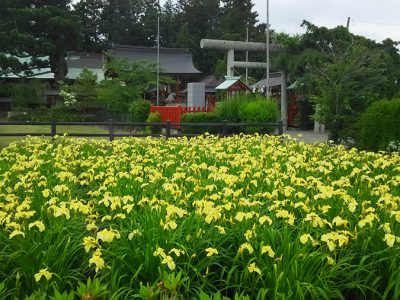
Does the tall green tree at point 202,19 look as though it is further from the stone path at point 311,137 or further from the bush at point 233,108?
the bush at point 233,108

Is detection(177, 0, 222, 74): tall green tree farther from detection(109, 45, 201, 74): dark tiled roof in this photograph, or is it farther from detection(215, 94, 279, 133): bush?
detection(215, 94, 279, 133): bush

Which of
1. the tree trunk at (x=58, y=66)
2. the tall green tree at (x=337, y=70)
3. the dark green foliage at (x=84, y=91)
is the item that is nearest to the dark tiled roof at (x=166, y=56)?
the tree trunk at (x=58, y=66)

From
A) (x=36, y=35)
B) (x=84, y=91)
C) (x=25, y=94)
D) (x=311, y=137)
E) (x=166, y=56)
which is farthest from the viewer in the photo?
(x=166, y=56)

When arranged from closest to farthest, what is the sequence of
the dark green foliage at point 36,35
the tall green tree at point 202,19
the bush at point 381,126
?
the bush at point 381,126, the dark green foliage at point 36,35, the tall green tree at point 202,19

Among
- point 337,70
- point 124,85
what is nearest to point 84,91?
point 124,85

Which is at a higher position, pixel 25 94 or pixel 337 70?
pixel 337 70

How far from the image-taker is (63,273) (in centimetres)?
290

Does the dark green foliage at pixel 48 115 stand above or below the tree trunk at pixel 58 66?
below

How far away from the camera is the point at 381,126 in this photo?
32.7 feet

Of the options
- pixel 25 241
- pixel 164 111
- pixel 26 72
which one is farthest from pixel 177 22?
pixel 25 241

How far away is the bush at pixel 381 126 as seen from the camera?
9.72 meters

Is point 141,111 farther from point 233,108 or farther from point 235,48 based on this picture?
point 233,108

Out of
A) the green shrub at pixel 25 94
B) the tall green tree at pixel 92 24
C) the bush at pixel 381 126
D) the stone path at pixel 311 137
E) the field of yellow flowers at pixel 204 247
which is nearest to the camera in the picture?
the field of yellow flowers at pixel 204 247

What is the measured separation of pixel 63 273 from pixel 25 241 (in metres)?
0.40
